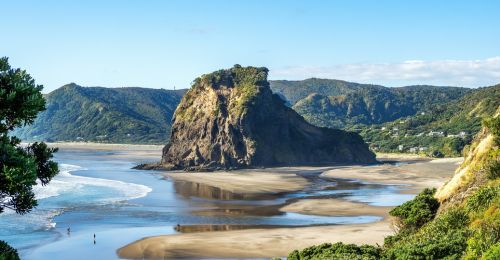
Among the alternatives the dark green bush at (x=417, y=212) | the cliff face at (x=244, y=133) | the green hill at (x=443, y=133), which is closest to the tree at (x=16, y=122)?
the dark green bush at (x=417, y=212)

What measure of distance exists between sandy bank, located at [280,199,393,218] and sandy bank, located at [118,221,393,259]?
772 centimetres

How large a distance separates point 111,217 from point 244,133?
7167 cm

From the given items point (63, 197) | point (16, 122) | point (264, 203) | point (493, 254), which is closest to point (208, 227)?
point (264, 203)

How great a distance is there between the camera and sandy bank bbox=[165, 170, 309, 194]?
79.0 meters

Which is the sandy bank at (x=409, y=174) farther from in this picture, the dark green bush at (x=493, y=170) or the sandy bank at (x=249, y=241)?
the dark green bush at (x=493, y=170)

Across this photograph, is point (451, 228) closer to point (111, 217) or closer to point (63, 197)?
point (111, 217)

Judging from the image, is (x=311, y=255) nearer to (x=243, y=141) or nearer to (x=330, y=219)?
(x=330, y=219)

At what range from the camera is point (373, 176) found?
95812 millimetres

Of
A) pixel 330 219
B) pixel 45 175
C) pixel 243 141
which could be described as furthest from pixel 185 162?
pixel 45 175

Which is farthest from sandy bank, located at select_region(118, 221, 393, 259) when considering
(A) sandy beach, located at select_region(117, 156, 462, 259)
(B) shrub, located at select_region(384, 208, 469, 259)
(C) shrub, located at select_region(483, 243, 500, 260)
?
(C) shrub, located at select_region(483, 243, 500, 260)

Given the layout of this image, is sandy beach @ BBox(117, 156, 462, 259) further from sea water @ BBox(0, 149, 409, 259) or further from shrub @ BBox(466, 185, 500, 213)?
shrub @ BBox(466, 185, 500, 213)

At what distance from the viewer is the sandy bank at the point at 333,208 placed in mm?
A: 54562

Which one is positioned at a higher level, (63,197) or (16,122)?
(16,122)

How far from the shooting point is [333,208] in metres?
57.9
